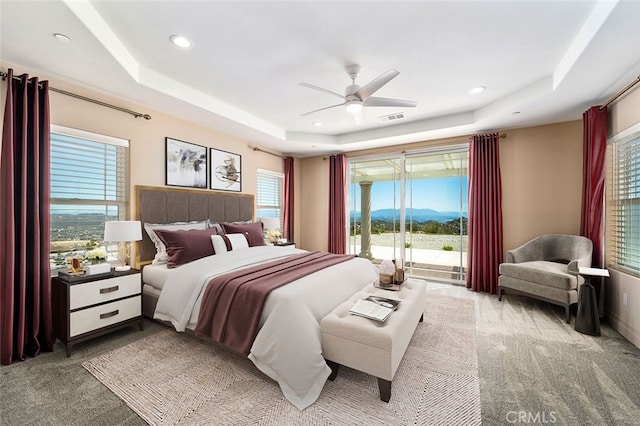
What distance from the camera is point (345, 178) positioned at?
5.71m

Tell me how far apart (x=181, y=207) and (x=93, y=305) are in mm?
1612

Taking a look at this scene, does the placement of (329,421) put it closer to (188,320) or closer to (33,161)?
(188,320)

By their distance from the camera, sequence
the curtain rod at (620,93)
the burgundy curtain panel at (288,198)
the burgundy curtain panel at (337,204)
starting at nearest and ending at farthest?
the curtain rod at (620,93) → the burgundy curtain panel at (337,204) → the burgundy curtain panel at (288,198)

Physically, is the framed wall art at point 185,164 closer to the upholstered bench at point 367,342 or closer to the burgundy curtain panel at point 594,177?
the upholstered bench at point 367,342

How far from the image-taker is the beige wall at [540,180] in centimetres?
385

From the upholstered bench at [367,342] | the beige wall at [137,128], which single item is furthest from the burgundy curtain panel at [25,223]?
the upholstered bench at [367,342]

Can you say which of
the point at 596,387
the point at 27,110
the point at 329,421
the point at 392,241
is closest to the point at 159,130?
the point at 27,110

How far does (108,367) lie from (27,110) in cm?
233

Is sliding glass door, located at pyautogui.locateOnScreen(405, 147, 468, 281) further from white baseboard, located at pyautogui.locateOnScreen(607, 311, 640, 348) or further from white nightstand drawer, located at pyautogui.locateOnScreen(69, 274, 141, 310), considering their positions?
white nightstand drawer, located at pyautogui.locateOnScreen(69, 274, 141, 310)

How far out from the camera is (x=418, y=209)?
5109 millimetres

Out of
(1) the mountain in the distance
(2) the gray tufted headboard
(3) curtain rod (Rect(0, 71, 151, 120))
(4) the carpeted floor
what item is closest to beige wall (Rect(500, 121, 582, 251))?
(1) the mountain in the distance

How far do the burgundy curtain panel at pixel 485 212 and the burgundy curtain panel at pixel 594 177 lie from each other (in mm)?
983

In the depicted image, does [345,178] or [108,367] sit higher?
[345,178]

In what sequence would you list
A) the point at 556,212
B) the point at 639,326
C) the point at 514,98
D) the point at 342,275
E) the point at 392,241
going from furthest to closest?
the point at 392,241, the point at 556,212, the point at 514,98, the point at 342,275, the point at 639,326
